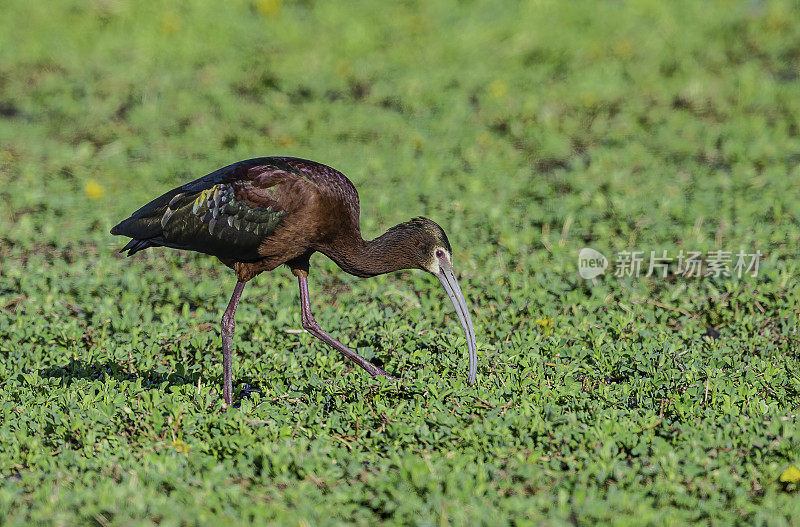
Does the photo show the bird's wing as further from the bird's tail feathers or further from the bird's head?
the bird's head

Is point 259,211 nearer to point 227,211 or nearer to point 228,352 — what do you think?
point 227,211

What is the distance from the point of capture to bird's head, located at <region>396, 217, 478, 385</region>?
4535mm

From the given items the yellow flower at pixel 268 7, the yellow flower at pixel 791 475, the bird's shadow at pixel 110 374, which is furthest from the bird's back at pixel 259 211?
the yellow flower at pixel 268 7

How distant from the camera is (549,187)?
757 cm

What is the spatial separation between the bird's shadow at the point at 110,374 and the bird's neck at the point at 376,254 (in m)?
0.91

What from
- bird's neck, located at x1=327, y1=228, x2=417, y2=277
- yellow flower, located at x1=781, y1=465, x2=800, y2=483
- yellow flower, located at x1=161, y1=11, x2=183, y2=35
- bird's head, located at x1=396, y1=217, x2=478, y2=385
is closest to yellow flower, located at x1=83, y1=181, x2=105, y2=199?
yellow flower, located at x1=161, y1=11, x2=183, y2=35

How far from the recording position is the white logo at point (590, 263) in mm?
5910

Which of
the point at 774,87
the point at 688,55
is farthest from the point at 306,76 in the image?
the point at 774,87

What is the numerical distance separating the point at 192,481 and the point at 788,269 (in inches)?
151

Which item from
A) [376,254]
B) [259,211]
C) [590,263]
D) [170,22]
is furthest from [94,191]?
A: [590,263]

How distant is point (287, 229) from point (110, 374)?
1162mm

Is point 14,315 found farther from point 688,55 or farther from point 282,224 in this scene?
point 688,55

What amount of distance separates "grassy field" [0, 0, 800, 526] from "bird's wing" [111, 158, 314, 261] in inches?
23.2

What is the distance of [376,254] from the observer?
4.65 meters
